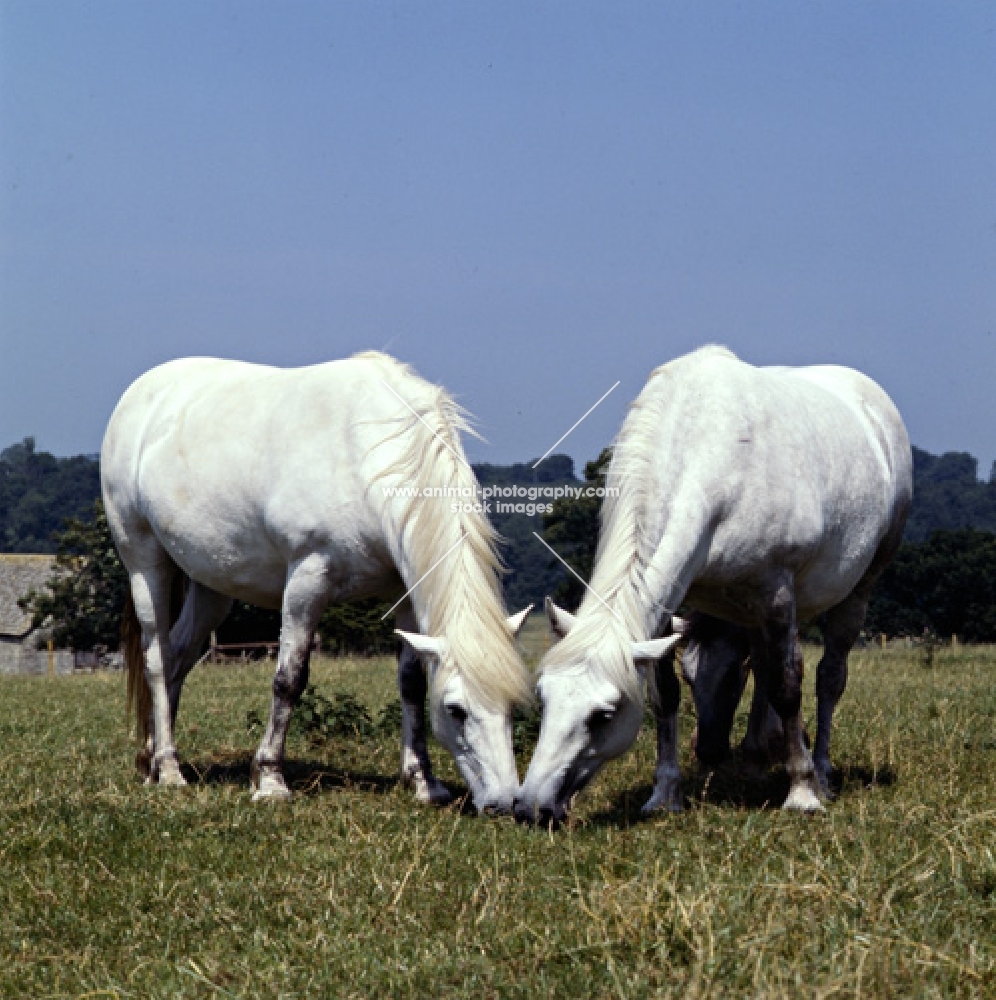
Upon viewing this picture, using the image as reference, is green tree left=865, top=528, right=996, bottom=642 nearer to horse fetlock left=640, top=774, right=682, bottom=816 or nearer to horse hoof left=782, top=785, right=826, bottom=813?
horse hoof left=782, top=785, right=826, bottom=813

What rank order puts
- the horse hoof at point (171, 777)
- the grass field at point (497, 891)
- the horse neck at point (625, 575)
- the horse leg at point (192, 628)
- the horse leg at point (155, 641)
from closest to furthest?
1. the grass field at point (497, 891)
2. the horse neck at point (625, 575)
3. the horse hoof at point (171, 777)
4. the horse leg at point (155, 641)
5. the horse leg at point (192, 628)

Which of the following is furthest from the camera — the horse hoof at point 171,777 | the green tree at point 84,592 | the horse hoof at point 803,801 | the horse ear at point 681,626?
the green tree at point 84,592

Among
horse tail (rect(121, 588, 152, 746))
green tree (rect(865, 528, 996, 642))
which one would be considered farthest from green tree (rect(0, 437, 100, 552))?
horse tail (rect(121, 588, 152, 746))

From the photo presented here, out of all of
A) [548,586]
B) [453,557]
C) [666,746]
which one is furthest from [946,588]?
[453,557]

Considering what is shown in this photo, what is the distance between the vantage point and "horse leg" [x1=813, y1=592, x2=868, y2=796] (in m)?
7.89

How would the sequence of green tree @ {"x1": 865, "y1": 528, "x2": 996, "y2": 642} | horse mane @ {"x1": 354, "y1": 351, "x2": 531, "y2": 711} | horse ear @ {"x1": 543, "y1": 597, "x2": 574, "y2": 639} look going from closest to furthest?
1. horse ear @ {"x1": 543, "y1": 597, "x2": 574, "y2": 639}
2. horse mane @ {"x1": 354, "y1": 351, "x2": 531, "y2": 711}
3. green tree @ {"x1": 865, "y1": 528, "x2": 996, "y2": 642}

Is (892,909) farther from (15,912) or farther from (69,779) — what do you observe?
(69,779)

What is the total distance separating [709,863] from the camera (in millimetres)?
4996

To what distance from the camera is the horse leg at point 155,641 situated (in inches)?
323

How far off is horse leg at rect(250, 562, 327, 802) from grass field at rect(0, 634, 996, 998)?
255mm

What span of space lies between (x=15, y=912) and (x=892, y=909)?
115 inches

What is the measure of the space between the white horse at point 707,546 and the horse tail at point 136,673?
3357mm

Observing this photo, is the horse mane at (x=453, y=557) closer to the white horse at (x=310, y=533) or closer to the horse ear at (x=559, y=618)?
the white horse at (x=310, y=533)

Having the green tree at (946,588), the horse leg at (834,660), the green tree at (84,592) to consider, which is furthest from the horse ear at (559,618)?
the green tree at (946,588)
